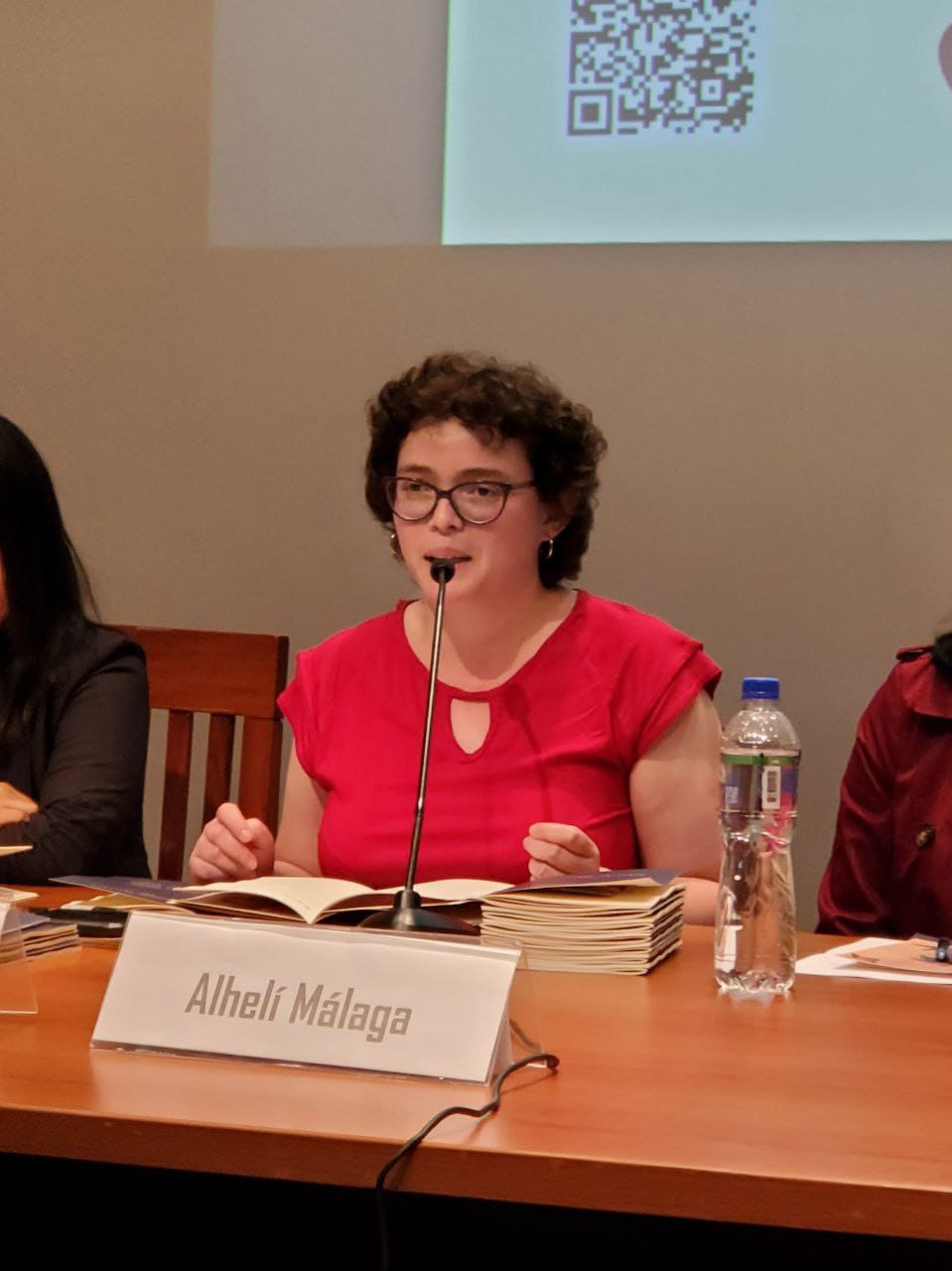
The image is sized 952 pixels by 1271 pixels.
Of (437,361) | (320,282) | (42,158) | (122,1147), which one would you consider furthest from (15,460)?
(122,1147)

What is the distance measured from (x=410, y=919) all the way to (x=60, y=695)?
36.3 inches

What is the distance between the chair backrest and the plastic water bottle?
847 mm

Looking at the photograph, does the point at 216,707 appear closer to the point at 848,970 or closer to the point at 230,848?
the point at 230,848

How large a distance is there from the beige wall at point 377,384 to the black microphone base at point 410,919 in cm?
130

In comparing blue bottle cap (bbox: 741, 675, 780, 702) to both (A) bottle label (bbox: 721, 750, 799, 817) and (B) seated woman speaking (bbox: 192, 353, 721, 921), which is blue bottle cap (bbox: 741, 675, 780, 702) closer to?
(A) bottle label (bbox: 721, 750, 799, 817)

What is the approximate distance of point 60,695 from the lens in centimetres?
205

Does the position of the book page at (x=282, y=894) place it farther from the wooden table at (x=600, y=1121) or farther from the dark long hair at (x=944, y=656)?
the dark long hair at (x=944, y=656)

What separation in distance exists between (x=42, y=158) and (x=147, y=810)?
1.16 metres

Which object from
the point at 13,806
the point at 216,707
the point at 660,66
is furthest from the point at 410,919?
the point at 660,66

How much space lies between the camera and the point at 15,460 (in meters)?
2.07

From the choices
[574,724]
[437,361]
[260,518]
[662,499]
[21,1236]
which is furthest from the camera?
[260,518]

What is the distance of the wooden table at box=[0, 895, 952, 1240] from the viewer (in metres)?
0.82

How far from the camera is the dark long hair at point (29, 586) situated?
2057mm

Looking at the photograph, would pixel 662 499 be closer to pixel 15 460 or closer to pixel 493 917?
pixel 15 460
